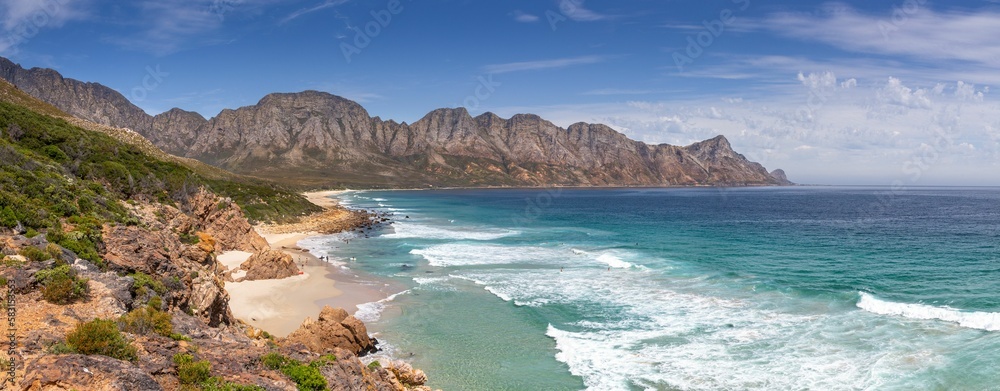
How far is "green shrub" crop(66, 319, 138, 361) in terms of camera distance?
11.3 metres

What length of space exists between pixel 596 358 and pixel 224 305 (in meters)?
16.6

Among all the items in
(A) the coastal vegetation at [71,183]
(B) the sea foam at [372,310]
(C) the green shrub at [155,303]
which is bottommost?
(B) the sea foam at [372,310]

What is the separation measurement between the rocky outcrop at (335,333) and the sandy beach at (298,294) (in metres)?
4.20

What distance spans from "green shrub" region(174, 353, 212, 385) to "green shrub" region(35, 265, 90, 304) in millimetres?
4421

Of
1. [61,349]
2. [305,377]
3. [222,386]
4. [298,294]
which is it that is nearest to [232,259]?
[298,294]

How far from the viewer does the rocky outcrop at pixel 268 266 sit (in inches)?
1577

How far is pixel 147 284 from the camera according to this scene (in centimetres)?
1802

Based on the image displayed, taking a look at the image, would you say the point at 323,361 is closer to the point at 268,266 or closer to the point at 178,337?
the point at 178,337

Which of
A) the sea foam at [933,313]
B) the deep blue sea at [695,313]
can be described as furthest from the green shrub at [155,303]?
the sea foam at [933,313]

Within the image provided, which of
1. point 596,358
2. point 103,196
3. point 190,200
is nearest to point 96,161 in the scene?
point 190,200

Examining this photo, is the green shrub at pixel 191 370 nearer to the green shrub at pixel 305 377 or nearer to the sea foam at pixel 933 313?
the green shrub at pixel 305 377

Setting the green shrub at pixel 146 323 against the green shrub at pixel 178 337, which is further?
the green shrub at pixel 178 337

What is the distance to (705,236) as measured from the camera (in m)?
70.8

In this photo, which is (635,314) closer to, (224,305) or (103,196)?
(224,305)
